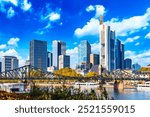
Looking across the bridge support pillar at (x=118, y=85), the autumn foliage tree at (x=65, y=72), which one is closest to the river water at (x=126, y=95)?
the autumn foliage tree at (x=65, y=72)

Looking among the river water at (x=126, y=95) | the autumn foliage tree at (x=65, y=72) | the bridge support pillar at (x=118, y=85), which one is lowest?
the river water at (x=126, y=95)

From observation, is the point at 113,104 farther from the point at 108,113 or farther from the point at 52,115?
the point at 52,115

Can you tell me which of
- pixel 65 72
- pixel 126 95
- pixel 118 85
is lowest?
pixel 126 95

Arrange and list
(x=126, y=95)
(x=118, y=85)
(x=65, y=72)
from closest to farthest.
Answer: (x=126, y=95) < (x=65, y=72) < (x=118, y=85)

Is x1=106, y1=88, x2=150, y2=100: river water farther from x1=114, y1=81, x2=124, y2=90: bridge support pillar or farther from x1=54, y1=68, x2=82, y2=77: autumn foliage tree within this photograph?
x1=114, y1=81, x2=124, y2=90: bridge support pillar

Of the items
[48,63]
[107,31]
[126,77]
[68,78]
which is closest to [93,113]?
[107,31]

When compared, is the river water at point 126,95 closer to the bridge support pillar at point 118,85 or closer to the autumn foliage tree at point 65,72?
the autumn foliage tree at point 65,72

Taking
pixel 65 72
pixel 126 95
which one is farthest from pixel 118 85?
pixel 126 95

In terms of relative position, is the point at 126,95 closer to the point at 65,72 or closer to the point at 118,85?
the point at 65,72

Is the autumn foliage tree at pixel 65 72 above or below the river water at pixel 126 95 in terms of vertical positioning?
above

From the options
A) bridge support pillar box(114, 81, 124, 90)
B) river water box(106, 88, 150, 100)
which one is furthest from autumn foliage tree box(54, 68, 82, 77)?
bridge support pillar box(114, 81, 124, 90)

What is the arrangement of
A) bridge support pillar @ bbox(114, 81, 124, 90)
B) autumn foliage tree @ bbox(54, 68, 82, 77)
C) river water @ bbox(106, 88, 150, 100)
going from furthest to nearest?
bridge support pillar @ bbox(114, 81, 124, 90), autumn foliage tree @ bbox(54, 68, 82, 77), river water @ bbox(106, 88, 150, 100)
